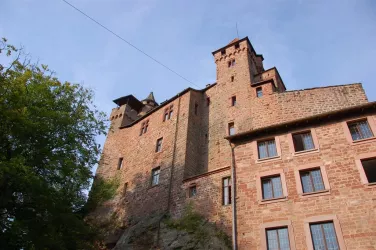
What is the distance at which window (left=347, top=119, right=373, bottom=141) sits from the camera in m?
16.4

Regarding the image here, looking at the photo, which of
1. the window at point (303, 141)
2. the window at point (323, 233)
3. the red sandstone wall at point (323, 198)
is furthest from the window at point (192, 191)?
the window at point (323, 233)

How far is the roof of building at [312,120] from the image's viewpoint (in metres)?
16.8

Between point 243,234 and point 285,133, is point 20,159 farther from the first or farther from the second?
point 285,133

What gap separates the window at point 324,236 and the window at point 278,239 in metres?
1.20

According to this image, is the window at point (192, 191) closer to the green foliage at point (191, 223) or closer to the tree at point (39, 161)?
the green foliage at point (191, 223)

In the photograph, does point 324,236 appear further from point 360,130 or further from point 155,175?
point 155,175

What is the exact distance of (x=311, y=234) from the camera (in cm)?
1430

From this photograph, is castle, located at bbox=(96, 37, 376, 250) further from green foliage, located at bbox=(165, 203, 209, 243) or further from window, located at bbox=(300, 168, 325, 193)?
green foliage, located at bbox=(165, 203, 209, 243)

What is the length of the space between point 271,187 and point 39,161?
13.4m

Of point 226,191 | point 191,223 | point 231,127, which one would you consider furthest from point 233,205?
point 231,127

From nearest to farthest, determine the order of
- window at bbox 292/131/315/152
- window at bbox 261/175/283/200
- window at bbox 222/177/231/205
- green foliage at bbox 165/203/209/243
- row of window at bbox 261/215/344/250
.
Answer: row of window at bbox 261/215/344/250 < window at bbox 261/175/283/200 < window at bbox 292/131/315/152 < green foliage at bbox 165/203/209/243 < window at bbox 222/177/231/205

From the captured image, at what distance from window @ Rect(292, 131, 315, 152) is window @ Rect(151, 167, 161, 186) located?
1155cm

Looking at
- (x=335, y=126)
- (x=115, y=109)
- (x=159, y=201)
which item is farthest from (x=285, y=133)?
(x=115, y=109)

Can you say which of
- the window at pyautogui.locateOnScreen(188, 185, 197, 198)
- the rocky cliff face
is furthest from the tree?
the window at pyautogui.locateOnScreen(188, 185, 197, 198)
